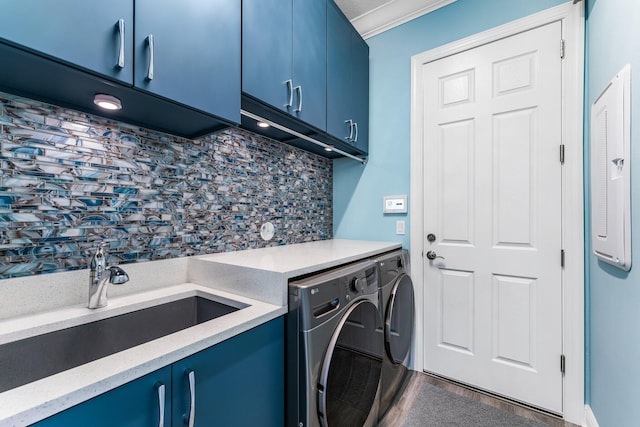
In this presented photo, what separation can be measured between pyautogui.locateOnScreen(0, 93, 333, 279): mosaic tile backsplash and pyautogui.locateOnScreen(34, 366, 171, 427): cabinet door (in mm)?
685

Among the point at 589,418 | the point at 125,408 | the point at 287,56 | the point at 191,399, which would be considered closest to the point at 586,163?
the point at 589,418

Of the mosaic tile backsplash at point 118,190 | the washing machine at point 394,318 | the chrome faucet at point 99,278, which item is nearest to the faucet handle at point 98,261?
the chrome faucet at point 99,278

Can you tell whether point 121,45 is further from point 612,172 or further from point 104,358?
point 612,172

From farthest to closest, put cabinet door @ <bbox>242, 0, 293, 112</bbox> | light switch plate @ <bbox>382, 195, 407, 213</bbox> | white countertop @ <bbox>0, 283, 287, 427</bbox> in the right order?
light switch plate @ <bbox>382, 195, 407, 213</bbox>
cabinet door @ <bbox>242, 0, 293, 112</bbox>
white countertop @ <bbox>0, 283, 287, 427</bbox>

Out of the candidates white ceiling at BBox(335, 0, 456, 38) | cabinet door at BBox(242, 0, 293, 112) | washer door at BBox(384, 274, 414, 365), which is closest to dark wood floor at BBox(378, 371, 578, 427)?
washer door at BBox(384, 274, 414, 365)

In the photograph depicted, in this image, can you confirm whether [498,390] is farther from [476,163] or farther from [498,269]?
[476,163]

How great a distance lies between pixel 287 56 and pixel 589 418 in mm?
2531

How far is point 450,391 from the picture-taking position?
1858 millimetres

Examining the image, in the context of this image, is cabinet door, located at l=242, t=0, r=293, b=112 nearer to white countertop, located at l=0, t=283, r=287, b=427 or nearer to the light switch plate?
white countertop, located at l=0, t=283, r=287, b=427

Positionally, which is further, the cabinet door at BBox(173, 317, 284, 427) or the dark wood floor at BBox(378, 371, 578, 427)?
the dark wood floor at BBox(378, 371, 578, 427)

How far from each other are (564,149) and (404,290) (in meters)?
1.27

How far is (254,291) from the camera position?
3.77ft

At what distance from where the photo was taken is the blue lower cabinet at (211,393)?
24.4 inches

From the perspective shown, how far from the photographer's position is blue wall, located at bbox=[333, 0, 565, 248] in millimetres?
2016
